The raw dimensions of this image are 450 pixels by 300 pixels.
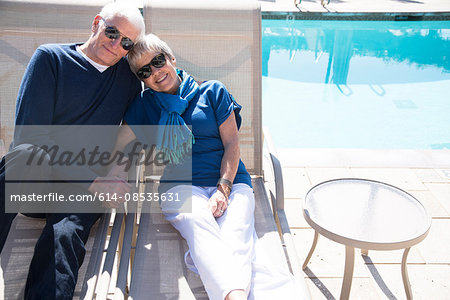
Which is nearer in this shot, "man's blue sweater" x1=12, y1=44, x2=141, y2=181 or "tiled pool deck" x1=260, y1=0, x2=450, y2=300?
"man's blue sweater" x1=12, y1=44, x2=141, y2=181

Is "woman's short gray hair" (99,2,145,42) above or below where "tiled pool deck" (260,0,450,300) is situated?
above

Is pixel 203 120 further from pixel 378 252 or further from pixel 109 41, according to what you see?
pixel 378 252

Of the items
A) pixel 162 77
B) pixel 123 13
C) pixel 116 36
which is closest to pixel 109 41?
pixel 116 36

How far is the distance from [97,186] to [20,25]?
1372 millimetres

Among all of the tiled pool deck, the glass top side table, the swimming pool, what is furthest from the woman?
the swimming pool

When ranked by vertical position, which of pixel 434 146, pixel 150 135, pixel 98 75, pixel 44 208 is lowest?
pixel 434 146

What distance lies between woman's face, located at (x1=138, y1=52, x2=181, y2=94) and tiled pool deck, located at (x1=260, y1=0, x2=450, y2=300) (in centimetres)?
138

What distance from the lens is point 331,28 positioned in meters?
9.68

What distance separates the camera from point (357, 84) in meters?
6.99

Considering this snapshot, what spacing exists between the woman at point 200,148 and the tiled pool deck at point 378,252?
769 mm

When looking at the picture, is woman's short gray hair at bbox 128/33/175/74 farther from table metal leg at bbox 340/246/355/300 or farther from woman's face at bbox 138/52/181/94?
table metal leg at bbox 340/246/355/300

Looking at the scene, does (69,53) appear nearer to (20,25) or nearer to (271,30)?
(20,25)

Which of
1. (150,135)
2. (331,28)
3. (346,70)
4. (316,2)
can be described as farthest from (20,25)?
(316,2)

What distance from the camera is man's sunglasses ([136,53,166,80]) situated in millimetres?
2195
